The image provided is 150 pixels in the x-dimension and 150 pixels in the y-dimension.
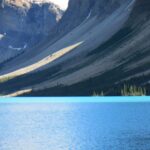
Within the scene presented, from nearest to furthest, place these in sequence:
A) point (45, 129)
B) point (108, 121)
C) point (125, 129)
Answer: point (125, 129), point (45, 129), point (108, 121)

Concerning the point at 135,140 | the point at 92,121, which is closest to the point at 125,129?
the point at 135,140

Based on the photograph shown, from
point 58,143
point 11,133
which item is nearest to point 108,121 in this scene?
point 11,133

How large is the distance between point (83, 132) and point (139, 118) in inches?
750

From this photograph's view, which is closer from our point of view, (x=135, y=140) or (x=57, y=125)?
(x=135, y=140)

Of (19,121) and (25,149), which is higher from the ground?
(19,121)

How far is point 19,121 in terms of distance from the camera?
123 m

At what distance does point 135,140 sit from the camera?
7900 centimetres

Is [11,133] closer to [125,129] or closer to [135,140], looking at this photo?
[125,129]

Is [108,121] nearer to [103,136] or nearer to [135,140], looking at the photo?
[103,136]

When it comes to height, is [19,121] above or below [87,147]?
above

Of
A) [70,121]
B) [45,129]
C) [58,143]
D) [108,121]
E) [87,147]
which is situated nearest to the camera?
[87,147]

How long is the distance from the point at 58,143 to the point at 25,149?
651 cm

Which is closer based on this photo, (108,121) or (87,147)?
(87,147)

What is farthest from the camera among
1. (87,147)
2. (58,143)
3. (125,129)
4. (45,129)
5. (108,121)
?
(108,121)
